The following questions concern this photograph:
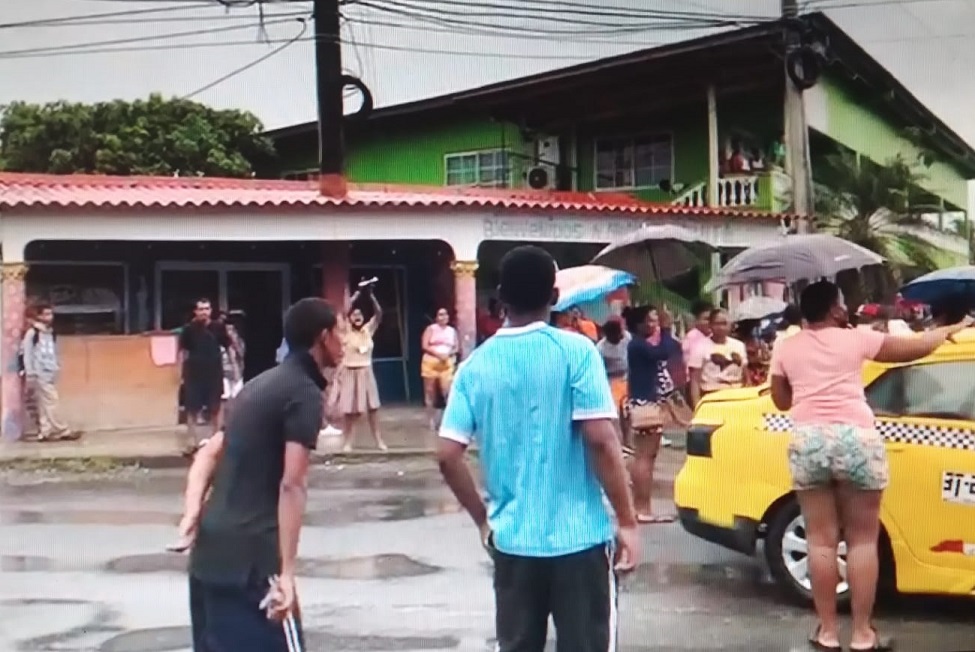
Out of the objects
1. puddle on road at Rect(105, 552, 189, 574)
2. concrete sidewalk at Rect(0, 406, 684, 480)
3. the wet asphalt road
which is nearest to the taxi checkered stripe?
the wet asphalt road

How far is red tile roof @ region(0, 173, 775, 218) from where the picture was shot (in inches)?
647

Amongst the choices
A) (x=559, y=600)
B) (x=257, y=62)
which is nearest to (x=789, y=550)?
(x=559, y=600)

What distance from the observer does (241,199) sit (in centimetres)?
1725

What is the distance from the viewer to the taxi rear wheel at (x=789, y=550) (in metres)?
7.27

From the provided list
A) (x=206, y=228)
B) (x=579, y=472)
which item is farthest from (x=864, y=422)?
(x=206, y=228)

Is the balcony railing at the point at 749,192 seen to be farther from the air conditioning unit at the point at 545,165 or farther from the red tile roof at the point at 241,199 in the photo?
the air conditioning unit at the point at 545,165

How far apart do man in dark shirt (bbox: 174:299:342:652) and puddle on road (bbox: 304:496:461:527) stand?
590 centimetres

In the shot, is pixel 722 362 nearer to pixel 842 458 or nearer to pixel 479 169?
pixel 842 458

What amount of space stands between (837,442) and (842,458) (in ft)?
0.23

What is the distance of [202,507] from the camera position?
14.7ft

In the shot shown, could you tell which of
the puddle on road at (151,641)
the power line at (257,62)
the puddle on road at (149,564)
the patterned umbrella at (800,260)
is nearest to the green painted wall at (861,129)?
the power line at (257,62)

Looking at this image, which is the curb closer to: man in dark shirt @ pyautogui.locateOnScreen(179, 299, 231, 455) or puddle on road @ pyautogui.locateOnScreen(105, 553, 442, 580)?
man in dark shirt @ pyautogui.locateOnScreen(179, 299, 231, 455)

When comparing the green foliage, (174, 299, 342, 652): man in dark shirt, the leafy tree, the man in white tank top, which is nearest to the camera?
(174, 299, 342, 652): man in dark shirt

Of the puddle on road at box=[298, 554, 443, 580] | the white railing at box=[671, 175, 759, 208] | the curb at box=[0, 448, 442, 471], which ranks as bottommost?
the puddle on road at box=[298, 554, 443, 580]
